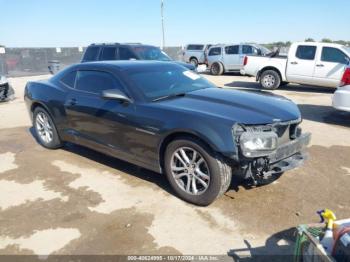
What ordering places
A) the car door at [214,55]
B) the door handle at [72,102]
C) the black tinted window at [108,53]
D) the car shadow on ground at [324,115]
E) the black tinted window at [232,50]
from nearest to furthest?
the door handle at [72,102], the car shadow on ground at [324,115], the black tinted window at [108,53], the black tinted window at [232,50], the car door at [214,55]

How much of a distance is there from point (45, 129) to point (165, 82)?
264cm

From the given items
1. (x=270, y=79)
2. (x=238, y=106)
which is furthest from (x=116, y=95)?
(x=270, y=79)

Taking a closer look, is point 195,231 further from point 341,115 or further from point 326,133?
point 341,115

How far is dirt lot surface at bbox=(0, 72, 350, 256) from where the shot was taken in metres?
3.14

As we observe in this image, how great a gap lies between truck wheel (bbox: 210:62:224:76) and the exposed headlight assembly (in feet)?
51.9

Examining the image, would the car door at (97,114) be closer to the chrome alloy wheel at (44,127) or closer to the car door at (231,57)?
the chrome alloy wheel at (44,127)

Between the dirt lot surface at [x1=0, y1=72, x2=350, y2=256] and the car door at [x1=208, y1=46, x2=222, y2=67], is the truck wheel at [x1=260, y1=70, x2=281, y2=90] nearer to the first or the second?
the car door at [x1=208, y1=46, x2=222, y2=67]

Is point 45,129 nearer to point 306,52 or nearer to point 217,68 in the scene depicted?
point 306,52

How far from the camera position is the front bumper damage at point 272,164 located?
3.45 meters

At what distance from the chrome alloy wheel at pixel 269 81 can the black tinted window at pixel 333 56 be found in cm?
199

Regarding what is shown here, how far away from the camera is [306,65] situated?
11.4 metres

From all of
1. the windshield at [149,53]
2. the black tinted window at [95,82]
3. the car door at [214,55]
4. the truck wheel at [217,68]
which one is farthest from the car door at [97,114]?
the car door at [214,55]

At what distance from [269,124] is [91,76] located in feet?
8.93

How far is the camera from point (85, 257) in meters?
2.96
